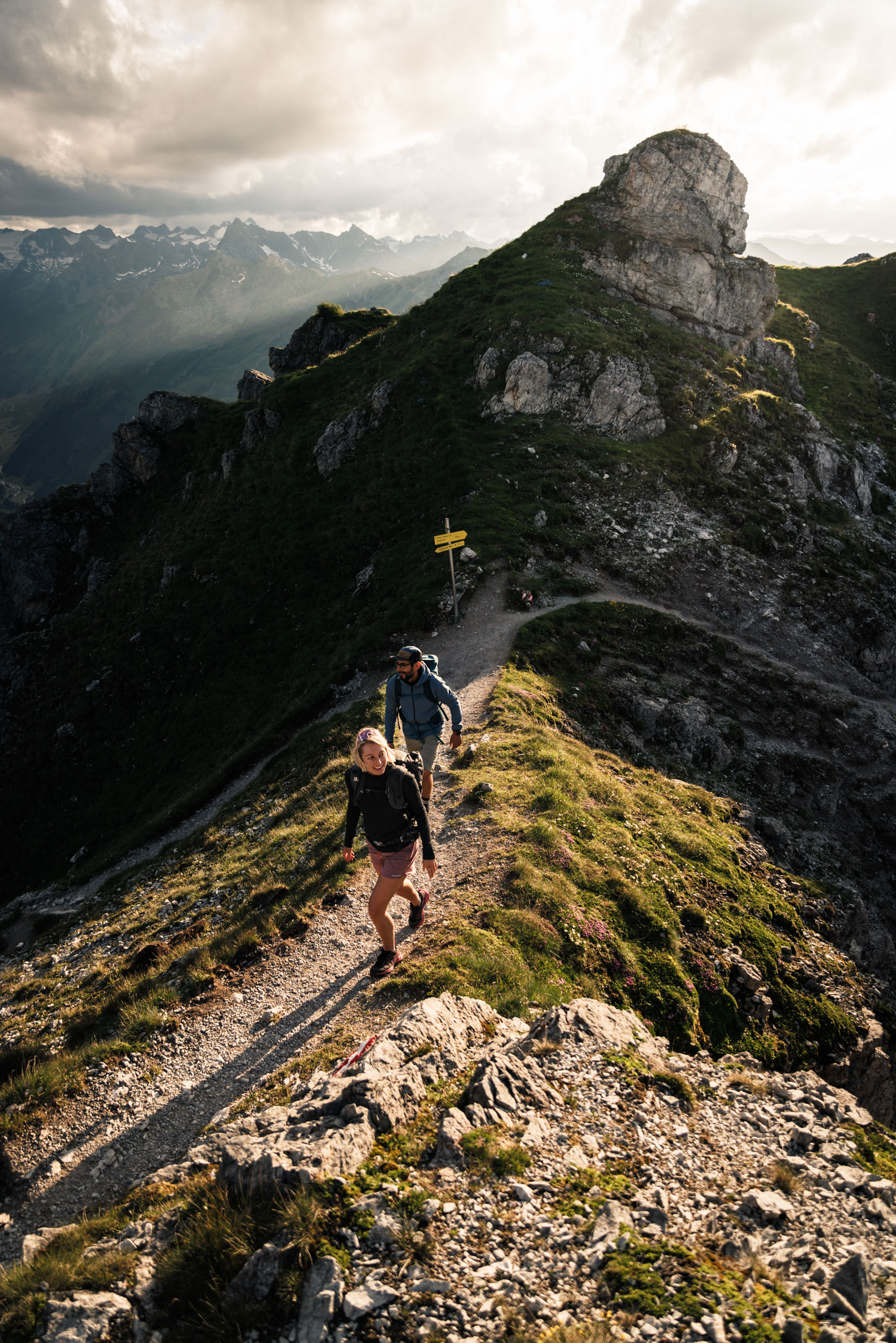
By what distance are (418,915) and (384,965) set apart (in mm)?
1240

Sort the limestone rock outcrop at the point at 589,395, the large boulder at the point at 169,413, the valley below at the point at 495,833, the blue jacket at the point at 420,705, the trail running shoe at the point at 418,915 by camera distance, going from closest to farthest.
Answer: the valley below at the point at 495,833
the trail running shoe at the point at 418,915
the blue jacket at the point at 420,705
the limestone rock outcrop at the point at 589,395
the large boulder at the point at 169,413

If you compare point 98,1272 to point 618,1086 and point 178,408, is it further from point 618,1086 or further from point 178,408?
point 178,408

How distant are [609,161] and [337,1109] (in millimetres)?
77513

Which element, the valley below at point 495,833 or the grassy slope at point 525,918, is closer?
the valley below at point 495,833

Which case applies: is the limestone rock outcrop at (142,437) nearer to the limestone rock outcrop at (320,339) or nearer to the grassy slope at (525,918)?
the limestone rock outcrop at (320,339)

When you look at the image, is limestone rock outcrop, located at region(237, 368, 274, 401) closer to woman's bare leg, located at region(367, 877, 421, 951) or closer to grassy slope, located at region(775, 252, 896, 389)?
grassy slope, located at region(775, 252, 896, 389)

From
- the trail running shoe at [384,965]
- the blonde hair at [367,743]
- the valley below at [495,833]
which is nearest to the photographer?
the valley below at [495,833]

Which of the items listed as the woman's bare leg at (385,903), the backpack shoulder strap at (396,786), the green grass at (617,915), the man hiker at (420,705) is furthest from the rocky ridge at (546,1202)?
the man hiker at (420,705)

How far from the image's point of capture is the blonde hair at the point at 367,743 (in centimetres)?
848

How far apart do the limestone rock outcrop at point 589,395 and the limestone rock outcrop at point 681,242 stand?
1400cm

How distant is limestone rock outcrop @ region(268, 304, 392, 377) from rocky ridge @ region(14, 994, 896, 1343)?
227 ft

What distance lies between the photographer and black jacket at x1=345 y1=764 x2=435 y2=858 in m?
8.81

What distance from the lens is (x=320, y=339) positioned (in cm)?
6750

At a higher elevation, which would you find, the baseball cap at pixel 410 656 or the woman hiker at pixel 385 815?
the baseball cap at pixel 410 656
